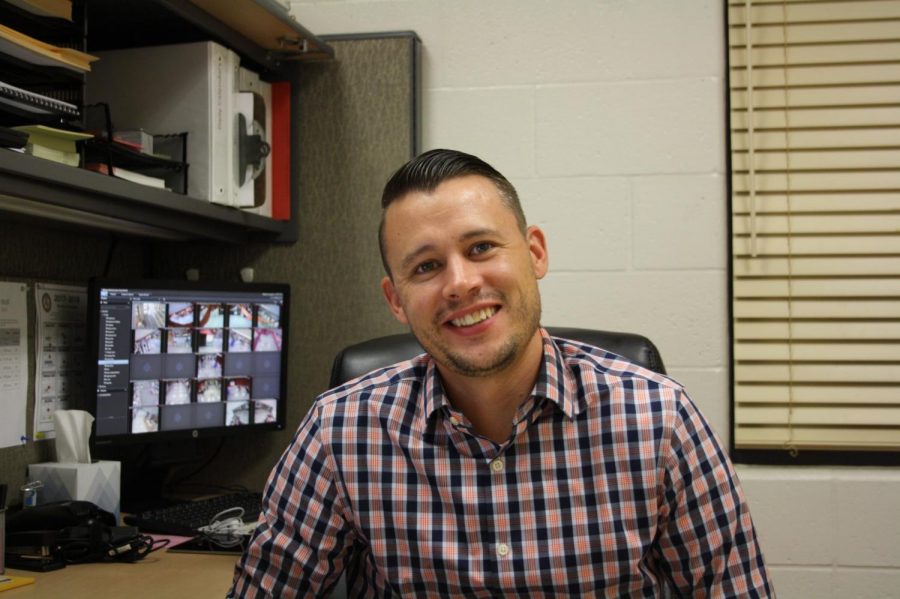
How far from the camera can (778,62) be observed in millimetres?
2049

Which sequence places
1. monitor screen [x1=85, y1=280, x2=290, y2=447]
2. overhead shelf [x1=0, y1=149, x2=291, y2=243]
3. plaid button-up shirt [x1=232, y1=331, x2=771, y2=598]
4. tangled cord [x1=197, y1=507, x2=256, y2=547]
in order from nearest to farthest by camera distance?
plaid button-up shirt [x1=232, y1=331, x2=771, y2=598] → overhead shelf [x1=0, y1=149, x2=291, y2=243] → tangled cord [x1=197, y1=507, x2=256, y2=547] → monitor screen [x1=85, y1=280, x2=290, y2=447]

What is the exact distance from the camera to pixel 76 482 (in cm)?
160

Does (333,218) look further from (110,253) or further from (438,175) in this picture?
(438,175)

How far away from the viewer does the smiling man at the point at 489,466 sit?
1.12 metres

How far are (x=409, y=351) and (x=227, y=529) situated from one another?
50 centimetres

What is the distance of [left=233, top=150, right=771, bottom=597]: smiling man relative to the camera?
3.66 ft

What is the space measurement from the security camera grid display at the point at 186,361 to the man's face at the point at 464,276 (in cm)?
81

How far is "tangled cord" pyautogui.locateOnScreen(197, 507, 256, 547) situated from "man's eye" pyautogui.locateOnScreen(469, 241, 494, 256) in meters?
0.74

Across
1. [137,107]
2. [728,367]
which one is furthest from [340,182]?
[728,367]

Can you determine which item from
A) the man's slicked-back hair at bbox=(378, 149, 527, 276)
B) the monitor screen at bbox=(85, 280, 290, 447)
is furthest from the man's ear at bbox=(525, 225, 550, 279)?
the monitor screen at bbox=(85, 280, 290, 447)

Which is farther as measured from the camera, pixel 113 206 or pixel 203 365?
pixel 203 365

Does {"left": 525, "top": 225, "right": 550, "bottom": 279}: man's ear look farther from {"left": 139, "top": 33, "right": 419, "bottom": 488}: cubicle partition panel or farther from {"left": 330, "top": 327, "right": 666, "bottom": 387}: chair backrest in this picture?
{"left": 139, "top": 33, "right": 419, "bottom": 488}: cubicle partition panel

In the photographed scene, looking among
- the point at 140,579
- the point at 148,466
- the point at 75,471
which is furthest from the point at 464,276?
the point at 148,466

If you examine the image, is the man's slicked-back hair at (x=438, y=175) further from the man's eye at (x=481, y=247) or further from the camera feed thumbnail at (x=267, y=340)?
the camera feed thumbnail at (x=267, y=340)
